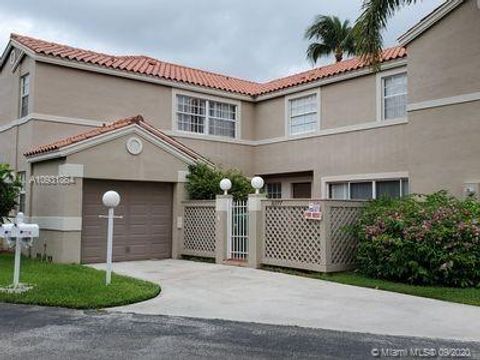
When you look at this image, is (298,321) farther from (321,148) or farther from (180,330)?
(321,148)

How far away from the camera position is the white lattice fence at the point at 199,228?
50.5 feet

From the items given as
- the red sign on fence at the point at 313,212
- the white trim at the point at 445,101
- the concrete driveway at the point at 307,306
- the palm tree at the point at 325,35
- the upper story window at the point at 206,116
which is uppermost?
the palm tree at the point at 325,35

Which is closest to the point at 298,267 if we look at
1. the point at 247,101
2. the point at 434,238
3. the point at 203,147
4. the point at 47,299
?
the point at 434,238

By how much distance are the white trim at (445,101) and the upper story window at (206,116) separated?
26.3 feet

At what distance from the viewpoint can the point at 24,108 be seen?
17328mm

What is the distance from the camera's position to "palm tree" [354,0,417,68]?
525 inches

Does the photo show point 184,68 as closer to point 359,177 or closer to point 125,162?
point 125,162

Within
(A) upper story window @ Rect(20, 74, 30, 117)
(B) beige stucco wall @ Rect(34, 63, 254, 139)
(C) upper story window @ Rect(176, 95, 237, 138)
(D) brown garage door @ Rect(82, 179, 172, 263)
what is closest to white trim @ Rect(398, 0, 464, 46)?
(C) upper story window @ Rect(176, 95, 237, 138)

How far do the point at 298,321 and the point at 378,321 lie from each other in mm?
1166

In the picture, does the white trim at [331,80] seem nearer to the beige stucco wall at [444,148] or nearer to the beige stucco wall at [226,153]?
the beige stucco wall at [226,153]

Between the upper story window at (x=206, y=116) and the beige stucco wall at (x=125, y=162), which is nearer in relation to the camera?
the beige stucco wall at (x=125, y=162)

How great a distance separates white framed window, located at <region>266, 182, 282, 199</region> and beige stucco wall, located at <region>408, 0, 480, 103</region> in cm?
742

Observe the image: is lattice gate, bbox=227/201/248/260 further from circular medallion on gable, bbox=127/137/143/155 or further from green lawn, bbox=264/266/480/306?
circular medallion on gable, bbox=127/137/143/155

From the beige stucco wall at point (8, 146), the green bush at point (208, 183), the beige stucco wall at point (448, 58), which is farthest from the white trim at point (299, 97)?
the beige stucco wall at point (8, 146)
